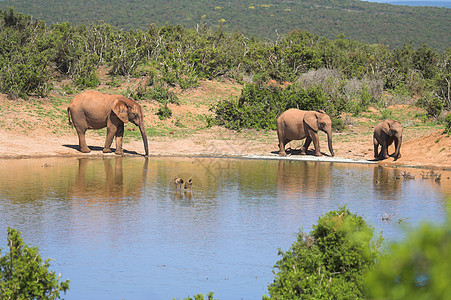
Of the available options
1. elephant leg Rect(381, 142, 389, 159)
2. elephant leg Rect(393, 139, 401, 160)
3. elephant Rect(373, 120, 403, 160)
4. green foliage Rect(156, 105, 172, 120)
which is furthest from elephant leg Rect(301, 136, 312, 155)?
green foliage Rect(156, 105, 172, 120)

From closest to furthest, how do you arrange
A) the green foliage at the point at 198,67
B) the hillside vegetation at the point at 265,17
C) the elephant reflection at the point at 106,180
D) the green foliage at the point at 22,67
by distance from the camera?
the elephant reflection at the point at 106,180
the green foliage at the point at 22,67
the green foliage at the point at 198,67
the hillside vegetation at the point at 265,17

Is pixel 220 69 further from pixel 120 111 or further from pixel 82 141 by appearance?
pixel 82 141

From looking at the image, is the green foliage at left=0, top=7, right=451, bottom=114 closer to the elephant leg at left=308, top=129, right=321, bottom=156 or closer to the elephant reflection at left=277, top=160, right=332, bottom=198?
the elephant leg at left=308, top=129, right=321, bottom=156

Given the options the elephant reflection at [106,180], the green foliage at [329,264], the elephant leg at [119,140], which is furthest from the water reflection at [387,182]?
the elephant leg at [119,140]

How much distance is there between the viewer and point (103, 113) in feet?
76.9

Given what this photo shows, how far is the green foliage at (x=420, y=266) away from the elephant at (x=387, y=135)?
69.4 ft

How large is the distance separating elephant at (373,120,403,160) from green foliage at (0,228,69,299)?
1800 cm

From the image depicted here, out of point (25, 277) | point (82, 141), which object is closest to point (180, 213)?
point (25, 277)

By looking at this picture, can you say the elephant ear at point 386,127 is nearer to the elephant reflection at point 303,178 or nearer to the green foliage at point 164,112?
the elephant reflection at point 303,178

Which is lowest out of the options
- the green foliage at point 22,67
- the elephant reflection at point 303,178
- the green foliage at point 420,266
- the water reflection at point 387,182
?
the elephant reflection at point 303,178

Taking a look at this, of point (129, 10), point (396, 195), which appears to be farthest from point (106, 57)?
point (129, 10)

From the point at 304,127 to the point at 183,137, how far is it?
609cm

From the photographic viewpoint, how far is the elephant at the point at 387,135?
73.4ft

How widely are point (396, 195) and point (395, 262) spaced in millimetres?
14242
